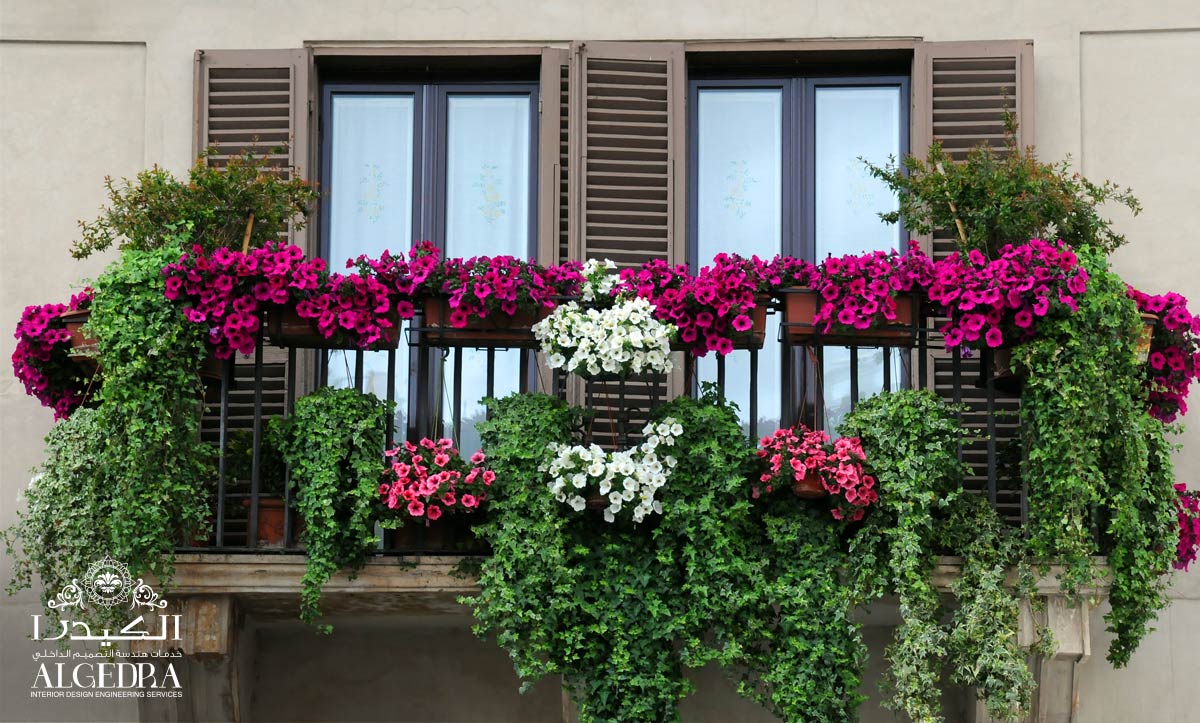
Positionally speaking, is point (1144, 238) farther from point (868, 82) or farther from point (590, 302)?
point (590, 302)

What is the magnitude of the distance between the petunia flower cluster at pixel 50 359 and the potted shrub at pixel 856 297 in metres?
2.81

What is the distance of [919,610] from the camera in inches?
306

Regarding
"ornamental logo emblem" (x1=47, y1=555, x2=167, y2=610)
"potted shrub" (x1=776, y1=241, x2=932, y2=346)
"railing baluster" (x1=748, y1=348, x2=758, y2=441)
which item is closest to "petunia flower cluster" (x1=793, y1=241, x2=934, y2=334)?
"potted shrub" (x1=776, y1=241, x2=932, y2=346)

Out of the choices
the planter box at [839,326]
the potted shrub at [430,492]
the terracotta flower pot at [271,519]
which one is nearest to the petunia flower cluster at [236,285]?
the terracotta flower pot at [271,519]

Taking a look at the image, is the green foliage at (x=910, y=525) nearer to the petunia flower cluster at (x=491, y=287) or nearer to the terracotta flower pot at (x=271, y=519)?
the petunia flower cluster at (x=491, y=287)

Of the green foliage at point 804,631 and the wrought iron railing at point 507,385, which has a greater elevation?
the wrought iron railing at point 507,385

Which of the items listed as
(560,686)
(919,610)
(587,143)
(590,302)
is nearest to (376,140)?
(587,143)

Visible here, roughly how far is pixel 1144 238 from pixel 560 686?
3.20 meters

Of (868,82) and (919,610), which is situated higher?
(868,82)

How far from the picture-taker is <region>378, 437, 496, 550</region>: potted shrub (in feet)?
25.9

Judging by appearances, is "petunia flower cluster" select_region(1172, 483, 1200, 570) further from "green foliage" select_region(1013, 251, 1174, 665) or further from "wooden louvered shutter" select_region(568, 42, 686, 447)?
"wooden louvered shutter" select_region(568, 42, 686, 447)

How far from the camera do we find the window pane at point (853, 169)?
941 cm

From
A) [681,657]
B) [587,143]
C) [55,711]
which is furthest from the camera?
[587,143]

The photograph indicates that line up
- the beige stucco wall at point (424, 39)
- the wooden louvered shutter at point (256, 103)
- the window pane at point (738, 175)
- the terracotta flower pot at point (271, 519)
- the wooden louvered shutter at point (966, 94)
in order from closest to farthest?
1. the terracotta flower pot at point (271, 519)
2. the beige stucco wall at point (424, 39)
3. the wooden louvered shutter at point (966, 94)
4. the wooden louvered shutter at point (256, 103)
5. the window pane at point (738, 175)
